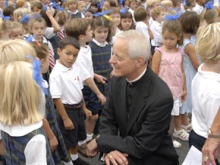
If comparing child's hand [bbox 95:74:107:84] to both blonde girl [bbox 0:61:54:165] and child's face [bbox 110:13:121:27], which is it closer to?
child's face [bbox 110:13:121:27]

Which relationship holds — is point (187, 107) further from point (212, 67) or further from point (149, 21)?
point (149, 21)

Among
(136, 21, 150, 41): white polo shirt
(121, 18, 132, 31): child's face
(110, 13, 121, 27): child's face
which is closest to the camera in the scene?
(110, 13, 121, 27): child's face

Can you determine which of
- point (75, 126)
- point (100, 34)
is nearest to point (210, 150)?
point (75, 126)

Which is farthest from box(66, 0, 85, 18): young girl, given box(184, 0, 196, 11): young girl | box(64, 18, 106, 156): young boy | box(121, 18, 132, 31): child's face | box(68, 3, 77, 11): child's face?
box(64, 18, 106, 156): young boy

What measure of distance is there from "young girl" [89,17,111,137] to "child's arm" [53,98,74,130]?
922mm

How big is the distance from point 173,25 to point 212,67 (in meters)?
1.70

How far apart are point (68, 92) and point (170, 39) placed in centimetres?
151

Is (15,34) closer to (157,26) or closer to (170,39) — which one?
(170,39)

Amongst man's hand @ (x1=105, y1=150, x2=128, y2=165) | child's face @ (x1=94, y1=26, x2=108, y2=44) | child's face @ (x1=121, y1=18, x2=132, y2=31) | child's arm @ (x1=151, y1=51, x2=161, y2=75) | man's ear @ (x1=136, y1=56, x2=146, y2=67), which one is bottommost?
man's hand @ (x1=105, y1=150, x2=128, y2=165)

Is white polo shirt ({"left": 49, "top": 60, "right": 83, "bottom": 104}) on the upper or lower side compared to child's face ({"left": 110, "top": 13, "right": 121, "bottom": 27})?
lower

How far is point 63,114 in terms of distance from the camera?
3346 mm

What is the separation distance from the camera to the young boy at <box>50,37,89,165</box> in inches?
132

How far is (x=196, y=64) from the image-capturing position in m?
4.23

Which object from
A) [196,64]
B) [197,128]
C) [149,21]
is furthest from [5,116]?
[149,21]
